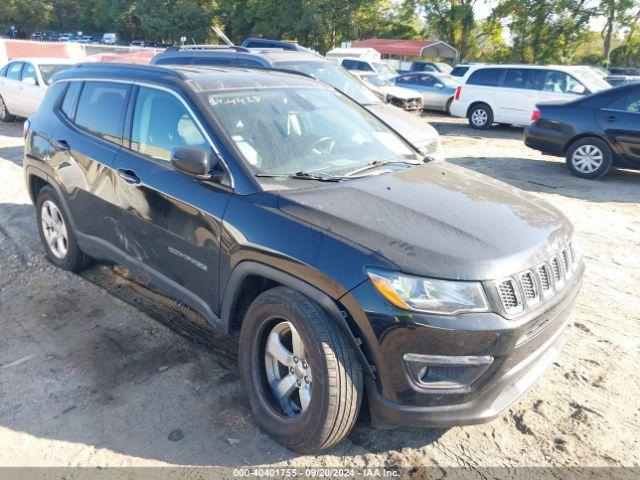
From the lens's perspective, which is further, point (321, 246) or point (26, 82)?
point (26, 82)

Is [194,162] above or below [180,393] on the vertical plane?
above

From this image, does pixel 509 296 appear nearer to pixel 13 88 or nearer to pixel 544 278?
pixel 544 278

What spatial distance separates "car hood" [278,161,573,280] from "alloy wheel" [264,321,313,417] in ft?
2.00

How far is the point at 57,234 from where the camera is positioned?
15.7 feet

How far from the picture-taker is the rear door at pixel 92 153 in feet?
12.6

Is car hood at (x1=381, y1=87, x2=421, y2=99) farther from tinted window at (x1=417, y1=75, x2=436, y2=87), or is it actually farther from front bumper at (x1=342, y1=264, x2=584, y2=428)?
front bumper at (x1=342, y1=264, x2=584, y2=428)

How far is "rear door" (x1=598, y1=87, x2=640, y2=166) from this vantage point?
327 inches

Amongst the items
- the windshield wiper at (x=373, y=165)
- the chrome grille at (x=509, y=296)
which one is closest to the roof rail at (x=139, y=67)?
the windshield wiper at (x=373, y=165)

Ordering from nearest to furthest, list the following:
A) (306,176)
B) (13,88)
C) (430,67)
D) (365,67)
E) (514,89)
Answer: (306,176) → (13,88) → (514,89) → (365,67) → (430,67)

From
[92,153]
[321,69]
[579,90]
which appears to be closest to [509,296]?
[92,153]

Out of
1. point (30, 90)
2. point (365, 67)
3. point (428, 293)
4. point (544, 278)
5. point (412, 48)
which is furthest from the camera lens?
point (412, 48)

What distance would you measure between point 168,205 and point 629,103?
808 cm

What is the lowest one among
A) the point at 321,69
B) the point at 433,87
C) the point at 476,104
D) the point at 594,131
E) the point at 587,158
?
the point at 587,158

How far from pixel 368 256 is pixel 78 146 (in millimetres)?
2863
